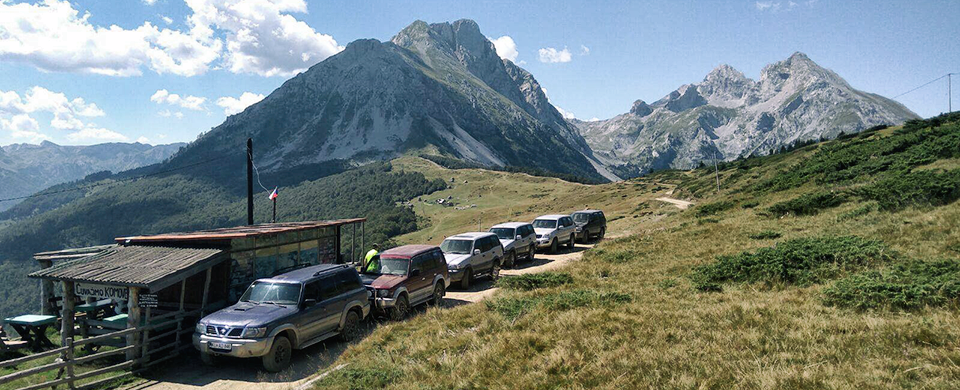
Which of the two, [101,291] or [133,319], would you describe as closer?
[133,319]

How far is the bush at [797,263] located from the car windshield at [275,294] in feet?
32.4

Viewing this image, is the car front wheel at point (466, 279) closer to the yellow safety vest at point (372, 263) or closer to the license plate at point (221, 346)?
the yellow safety vest at point (372, 263)

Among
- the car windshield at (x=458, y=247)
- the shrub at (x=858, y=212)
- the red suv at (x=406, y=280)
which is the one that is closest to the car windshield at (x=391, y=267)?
the red suv at (x=406, y=280)

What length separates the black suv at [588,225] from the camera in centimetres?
2919

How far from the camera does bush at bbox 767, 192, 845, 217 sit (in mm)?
21586

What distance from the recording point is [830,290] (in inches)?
381

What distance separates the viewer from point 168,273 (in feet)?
37.2

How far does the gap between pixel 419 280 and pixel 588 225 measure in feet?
54.6

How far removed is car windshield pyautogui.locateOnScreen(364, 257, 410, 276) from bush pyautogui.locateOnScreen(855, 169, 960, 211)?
694 inches

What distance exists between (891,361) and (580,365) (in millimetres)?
3873

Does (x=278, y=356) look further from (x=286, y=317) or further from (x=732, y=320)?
(x=732, y=320)

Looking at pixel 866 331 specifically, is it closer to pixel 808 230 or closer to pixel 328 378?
pixel 328 378

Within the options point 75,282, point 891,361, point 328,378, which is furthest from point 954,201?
point 75,282

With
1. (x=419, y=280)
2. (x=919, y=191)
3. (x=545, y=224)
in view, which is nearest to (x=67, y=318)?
(x=419, y=280)
